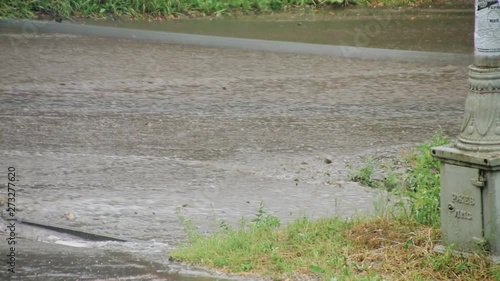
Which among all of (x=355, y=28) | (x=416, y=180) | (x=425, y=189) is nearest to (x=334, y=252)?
(x=425, y=189)

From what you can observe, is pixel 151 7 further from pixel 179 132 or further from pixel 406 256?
pixel 406 256

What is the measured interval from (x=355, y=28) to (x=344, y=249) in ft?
29.9

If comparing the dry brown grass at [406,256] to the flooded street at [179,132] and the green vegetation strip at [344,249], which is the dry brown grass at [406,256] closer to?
the green vegetation strip at [344,249]

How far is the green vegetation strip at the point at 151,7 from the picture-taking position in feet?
47.2

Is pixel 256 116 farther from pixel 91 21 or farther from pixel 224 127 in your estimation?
pixel 91 21

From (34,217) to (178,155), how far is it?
1.91 m

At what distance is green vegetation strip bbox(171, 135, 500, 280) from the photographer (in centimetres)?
520

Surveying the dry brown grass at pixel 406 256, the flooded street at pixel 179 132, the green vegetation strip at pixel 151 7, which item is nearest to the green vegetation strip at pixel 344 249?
the dry brown grass at pixel 406 256

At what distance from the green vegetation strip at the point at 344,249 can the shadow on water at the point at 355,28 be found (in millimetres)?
7514

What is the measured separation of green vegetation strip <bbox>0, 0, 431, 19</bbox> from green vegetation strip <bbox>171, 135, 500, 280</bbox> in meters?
9.03

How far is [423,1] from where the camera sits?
16688mm

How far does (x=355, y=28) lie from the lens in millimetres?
14297

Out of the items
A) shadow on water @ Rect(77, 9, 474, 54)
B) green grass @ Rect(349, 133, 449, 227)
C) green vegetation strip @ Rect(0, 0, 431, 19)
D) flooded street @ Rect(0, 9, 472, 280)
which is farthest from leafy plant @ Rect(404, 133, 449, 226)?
green vegetation strip @ Rect(0, 0, 431, 19)

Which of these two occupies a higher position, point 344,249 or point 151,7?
point 151,7
